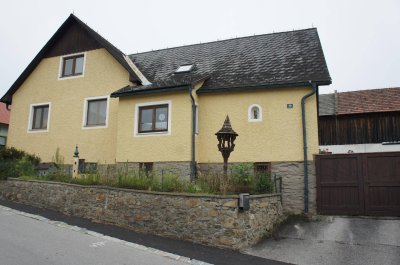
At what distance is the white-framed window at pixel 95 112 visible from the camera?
608 inches

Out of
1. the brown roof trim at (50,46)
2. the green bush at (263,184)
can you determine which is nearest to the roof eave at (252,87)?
→ the brown roof trim at (50,46)

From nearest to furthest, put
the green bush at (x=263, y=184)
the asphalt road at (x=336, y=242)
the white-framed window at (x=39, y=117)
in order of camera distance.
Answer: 1. the asphalt road at (x=336, y=242)
2. the green bush at (x=263, y=184)
3. the white-framed window at (x=39, y=117)

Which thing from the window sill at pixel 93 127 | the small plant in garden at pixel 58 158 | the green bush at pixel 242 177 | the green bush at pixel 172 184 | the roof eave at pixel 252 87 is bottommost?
the green bush at pixel 172 184

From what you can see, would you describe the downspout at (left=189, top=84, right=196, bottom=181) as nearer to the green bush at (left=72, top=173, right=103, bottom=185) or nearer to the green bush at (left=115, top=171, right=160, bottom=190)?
the green bush at (left=115, top=171, right=160, bottom=190)

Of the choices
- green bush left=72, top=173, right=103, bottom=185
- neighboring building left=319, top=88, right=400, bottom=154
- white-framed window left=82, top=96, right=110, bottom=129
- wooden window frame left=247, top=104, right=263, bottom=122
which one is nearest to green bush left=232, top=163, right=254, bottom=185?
wooden window frame left=247, top=104, right=263, bottom=122

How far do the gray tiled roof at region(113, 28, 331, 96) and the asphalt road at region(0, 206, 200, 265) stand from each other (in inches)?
264

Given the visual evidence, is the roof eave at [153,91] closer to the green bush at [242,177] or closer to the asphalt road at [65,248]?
the green bush at [242,177]

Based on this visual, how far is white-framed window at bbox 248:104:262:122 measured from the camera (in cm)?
1285

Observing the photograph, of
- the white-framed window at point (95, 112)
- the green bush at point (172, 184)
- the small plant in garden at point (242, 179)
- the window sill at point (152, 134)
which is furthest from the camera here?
the white-framed window at point (95, 112)

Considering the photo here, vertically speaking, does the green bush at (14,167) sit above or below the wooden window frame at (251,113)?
below

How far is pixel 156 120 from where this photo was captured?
44.8ft

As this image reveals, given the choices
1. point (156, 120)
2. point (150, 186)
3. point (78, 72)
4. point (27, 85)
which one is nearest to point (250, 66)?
point (156, 120)

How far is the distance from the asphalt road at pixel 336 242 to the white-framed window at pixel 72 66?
489 inches

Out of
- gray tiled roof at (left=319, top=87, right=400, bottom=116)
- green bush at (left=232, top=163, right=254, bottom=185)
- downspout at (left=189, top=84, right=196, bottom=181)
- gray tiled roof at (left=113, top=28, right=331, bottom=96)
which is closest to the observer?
green bush at (left=232, top=163, right=254, bottom=185)
